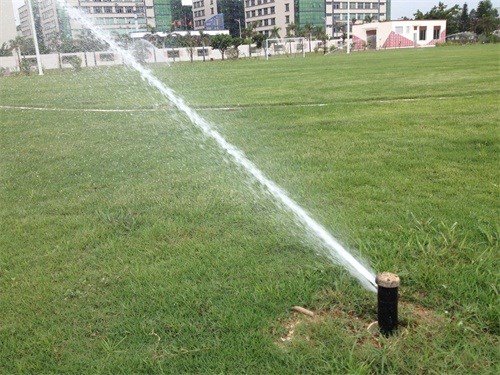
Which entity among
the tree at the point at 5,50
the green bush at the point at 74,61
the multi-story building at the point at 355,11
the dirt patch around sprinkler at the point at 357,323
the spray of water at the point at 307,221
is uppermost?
the multi-story building at the point at 355,11

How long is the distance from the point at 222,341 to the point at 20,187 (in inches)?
146

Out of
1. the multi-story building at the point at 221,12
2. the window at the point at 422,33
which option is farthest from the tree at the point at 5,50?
the window at the point at 422,33

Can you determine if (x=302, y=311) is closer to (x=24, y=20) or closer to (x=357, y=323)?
(x=357, y=323)

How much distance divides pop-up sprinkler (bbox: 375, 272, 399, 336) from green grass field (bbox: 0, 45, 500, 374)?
0.07 metres

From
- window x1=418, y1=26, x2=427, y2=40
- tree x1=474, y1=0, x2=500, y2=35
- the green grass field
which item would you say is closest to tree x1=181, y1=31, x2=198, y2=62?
window x1=418, y1=26, x2=427, y2=40

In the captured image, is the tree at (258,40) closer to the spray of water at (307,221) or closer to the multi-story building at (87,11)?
the multi-story building at (87,11)

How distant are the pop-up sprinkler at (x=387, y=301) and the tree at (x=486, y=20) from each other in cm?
7542

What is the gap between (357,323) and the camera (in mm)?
2514

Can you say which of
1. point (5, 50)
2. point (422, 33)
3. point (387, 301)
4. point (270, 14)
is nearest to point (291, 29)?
point (270, 14)

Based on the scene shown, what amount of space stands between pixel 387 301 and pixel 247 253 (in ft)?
4.09

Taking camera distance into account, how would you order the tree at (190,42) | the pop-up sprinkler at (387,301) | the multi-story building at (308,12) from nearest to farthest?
the pop-up sprinkler at (387,301)
the tree at (190,42)
the multi-story building at (308,12)

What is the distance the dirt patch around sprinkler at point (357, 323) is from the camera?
2.40 m

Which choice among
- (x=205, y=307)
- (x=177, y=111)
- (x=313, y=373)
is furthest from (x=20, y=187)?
(x=177, y=111)

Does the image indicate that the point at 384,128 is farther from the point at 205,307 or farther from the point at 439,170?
the point at 205,307
